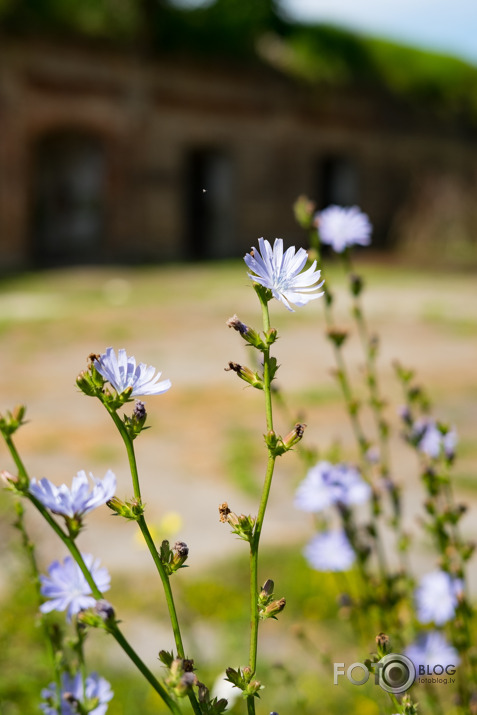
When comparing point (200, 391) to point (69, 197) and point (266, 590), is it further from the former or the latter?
point (69, 197)

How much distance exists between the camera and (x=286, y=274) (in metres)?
0.63

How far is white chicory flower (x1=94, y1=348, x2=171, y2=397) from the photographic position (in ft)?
2.07

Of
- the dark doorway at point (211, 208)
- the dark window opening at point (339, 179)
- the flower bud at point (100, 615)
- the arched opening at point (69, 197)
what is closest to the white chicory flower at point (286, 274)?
the flower bud at point (100, 615)

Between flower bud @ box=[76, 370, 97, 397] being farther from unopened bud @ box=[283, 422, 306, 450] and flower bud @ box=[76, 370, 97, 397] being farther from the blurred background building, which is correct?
the blurred background building

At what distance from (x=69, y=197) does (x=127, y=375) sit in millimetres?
13630

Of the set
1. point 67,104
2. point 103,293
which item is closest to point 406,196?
point 67,104

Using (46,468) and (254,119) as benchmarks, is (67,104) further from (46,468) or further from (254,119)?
(46,468)

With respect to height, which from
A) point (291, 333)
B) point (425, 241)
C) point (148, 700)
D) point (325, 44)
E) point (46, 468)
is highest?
point (325, 44)

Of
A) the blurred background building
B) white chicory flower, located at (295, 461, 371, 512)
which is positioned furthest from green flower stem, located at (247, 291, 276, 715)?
the blurred background building

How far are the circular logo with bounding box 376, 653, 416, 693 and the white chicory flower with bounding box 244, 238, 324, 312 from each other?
0.34m

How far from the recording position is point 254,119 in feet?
48.3

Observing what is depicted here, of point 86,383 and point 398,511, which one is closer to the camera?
point 86,383

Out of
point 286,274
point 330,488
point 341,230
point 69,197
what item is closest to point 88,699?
point 286,274

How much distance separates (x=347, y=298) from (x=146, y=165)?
5.44 meters
